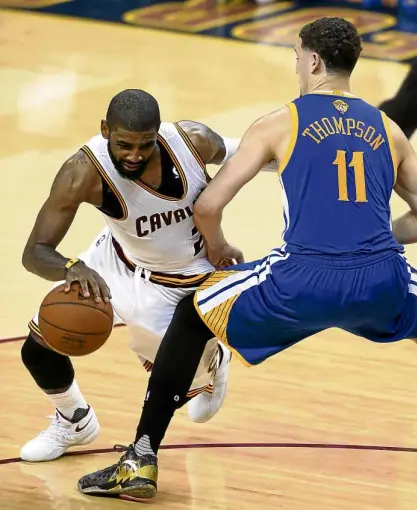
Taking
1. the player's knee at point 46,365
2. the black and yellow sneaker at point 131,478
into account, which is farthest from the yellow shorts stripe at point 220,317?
the player's knee at point 46,365

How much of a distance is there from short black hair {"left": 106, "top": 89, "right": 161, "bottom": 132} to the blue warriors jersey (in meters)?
0.56

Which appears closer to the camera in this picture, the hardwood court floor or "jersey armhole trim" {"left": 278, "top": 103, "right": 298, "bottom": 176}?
"jersey armhole trim" {"left": 278, "top": 103, "right": 298, "bottom": 176}

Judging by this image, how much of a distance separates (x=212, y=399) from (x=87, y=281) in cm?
126

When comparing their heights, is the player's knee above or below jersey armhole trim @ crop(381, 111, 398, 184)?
below

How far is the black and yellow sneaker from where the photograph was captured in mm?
5145

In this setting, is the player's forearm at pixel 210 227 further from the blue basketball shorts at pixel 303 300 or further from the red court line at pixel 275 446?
the red court line at pixel 275 446

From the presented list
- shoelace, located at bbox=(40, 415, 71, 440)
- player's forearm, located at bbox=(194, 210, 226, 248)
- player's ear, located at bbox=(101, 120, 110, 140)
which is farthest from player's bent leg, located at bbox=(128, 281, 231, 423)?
player's ear, located at bbox=(101, 120, 110, 140)

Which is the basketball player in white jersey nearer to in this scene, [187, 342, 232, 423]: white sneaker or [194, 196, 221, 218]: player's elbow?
[187, 342, 232, 423]: white sneaker

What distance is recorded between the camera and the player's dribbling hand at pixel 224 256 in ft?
17.9

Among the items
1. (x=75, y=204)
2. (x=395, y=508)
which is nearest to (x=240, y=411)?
(x=395, y=508)

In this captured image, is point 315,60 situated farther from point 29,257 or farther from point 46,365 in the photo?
point 46,365

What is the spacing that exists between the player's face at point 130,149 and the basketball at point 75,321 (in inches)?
21.4

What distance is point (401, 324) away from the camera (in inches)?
198

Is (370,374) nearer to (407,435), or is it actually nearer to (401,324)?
(407,435)
